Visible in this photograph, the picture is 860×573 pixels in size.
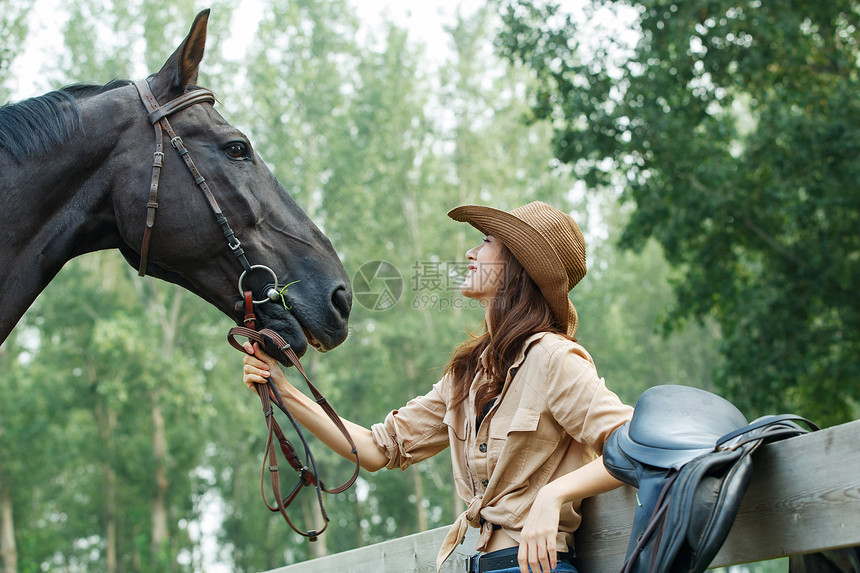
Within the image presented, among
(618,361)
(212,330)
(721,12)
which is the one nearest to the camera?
(721,12)

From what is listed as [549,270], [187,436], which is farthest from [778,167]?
[187,436]

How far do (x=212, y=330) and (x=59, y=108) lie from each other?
23707 millimetres

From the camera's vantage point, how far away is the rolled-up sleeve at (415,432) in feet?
8.66

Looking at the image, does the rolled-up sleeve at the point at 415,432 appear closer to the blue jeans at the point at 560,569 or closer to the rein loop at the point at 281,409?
the rein loop at the point at 281,409

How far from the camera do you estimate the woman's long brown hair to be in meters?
2.33

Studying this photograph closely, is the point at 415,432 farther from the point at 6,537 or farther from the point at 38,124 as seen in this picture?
the point at 6,537

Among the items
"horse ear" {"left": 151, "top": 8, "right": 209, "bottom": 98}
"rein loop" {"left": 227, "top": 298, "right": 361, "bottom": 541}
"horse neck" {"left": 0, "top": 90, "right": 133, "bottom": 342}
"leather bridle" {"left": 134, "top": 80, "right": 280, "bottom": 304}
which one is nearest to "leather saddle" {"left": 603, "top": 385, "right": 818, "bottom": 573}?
"rein loop" {"left": 227, "top": 298, "right": 361, "bottom": 541}

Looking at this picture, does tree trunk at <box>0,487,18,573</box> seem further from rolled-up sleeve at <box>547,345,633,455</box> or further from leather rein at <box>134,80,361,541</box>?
rolled-up sleeve at <box>547,345,633,455</box>

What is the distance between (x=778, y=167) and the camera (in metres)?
9.83

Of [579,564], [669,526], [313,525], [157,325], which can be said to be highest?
[157,325]

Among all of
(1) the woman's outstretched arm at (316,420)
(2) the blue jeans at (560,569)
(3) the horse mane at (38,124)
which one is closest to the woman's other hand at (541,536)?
(2) the blue jeans at (560,569)

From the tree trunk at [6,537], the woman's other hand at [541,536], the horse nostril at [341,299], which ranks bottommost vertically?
the tree trunk at [6,537]

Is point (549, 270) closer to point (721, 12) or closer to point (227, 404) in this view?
point (721, 12)

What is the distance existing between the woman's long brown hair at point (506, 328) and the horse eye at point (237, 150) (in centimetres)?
102
